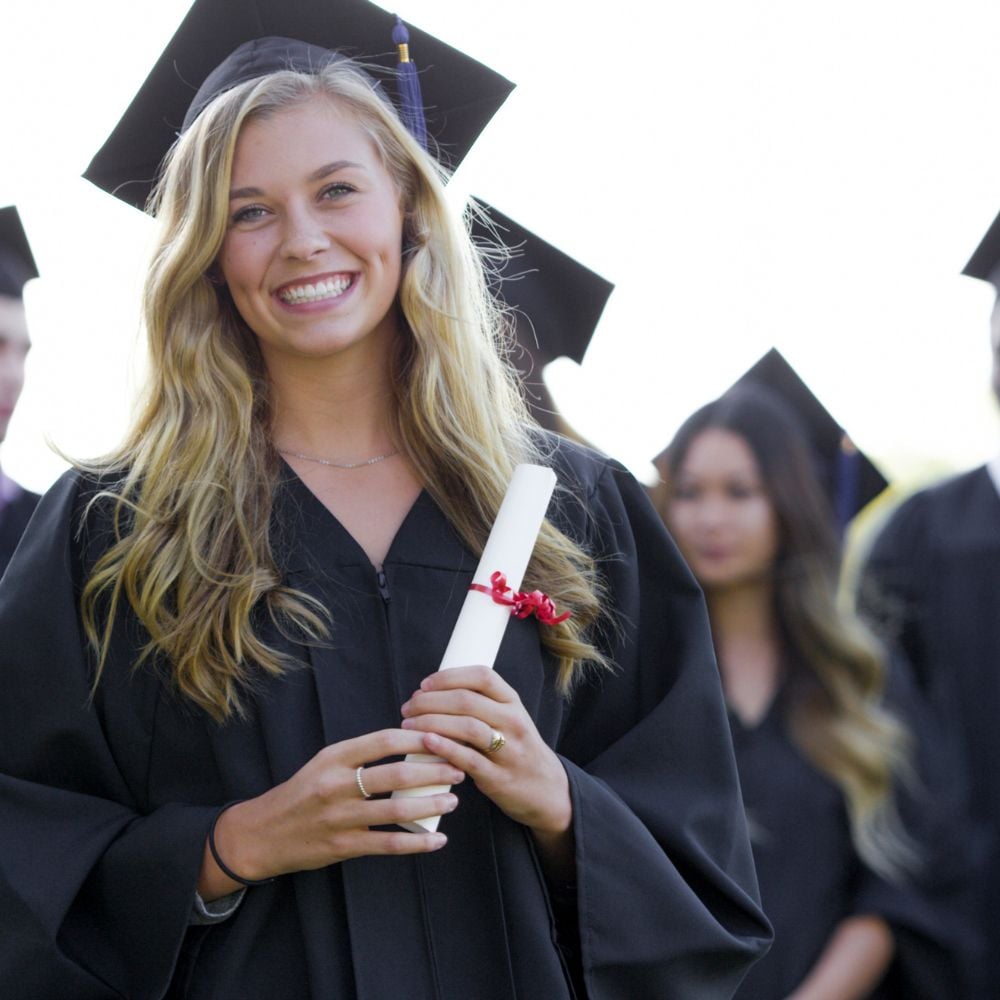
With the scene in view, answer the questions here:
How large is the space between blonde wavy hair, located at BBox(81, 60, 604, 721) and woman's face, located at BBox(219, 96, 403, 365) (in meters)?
0.04

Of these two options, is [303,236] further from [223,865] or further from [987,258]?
[987,258]

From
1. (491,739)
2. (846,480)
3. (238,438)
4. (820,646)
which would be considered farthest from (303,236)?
(846,480)

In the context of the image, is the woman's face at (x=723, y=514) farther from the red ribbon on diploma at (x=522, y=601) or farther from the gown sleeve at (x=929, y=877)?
the red ribbon on diploma at (x=522, y=601)

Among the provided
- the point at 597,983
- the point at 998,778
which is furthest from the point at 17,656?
the point at 998,778

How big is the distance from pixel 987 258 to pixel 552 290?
147cm

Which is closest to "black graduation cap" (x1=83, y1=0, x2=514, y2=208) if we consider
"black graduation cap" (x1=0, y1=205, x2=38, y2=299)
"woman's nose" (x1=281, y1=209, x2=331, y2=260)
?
"woman's nose" (x1=281, y1=209, x2=331, y2=260)

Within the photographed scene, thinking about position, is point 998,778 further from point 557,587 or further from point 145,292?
point 145,292

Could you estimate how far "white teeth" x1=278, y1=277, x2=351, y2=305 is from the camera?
2.41 meters

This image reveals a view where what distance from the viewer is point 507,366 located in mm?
3072

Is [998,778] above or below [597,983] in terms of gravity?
above

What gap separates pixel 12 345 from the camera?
4.67m

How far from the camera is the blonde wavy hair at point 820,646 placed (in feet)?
14.0

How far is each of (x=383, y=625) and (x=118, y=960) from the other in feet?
2.04

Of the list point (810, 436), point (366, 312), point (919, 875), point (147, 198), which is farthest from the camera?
point (810, 436)
